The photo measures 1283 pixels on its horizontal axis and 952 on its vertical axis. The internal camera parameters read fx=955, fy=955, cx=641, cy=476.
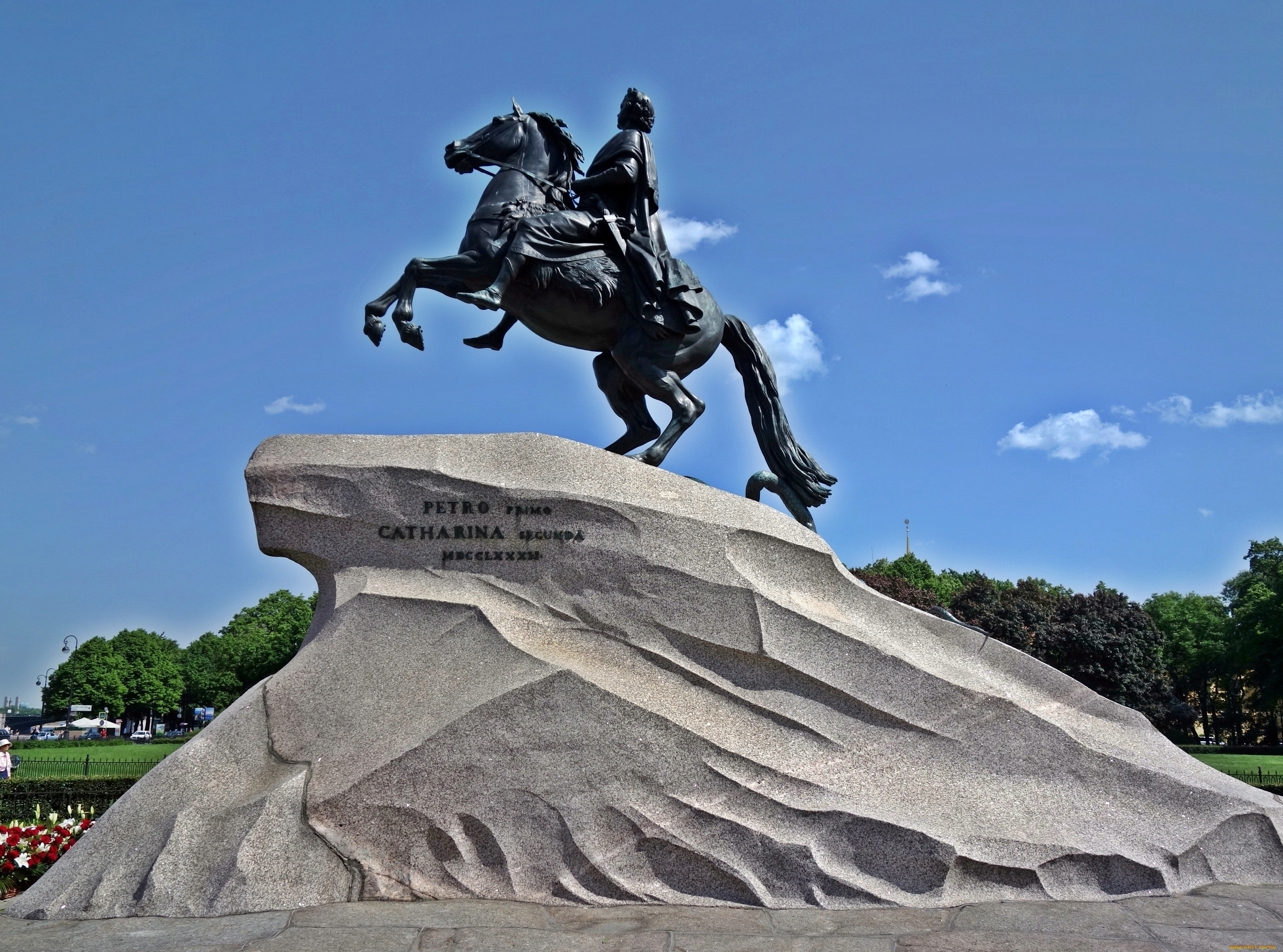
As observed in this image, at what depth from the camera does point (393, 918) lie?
509cm

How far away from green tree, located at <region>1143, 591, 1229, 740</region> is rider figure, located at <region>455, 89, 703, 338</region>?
144 feet

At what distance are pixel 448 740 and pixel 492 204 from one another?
15.8ft

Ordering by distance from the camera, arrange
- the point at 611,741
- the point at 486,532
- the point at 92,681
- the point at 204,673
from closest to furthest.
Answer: the point at 611,741 → the point at 486,532 → the point at 92,681 → the point at 204,673

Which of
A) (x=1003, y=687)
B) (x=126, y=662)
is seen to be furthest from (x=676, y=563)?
(x=126, y=662)

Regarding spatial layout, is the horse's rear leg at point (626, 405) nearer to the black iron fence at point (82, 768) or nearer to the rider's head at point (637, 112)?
the rider's head at point (637, 112)

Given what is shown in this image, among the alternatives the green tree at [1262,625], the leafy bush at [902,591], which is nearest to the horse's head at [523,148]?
the leafy bush at [902,591]

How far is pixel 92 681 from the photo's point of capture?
5956cm

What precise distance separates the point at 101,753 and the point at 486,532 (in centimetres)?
3483

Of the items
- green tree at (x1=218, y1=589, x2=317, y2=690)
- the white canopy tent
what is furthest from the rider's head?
the white canopy tent

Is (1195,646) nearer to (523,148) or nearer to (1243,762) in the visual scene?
(1243,762)

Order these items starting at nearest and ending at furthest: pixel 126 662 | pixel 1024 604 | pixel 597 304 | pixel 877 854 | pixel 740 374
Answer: pixel 877 854 → pixel 597 304 → pixel 740 374 → pixel 1024 604 → pixel 126 662

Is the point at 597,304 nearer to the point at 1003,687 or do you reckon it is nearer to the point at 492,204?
the point at 492,204

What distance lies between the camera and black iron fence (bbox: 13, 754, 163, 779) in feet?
61.7

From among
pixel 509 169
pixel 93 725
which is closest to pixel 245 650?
pixel 93 725
